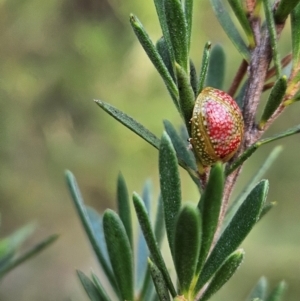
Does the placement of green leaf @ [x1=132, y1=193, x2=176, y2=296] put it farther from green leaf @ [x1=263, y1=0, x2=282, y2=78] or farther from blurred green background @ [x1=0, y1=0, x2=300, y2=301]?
blurred green background @ [x1=0, y1=0, x2=300, y2=301]

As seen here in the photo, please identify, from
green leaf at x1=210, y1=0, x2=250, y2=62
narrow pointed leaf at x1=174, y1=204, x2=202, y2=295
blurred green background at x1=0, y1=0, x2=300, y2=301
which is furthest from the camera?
blurred green background at x1=0, y1=0, x2=300, y2=301

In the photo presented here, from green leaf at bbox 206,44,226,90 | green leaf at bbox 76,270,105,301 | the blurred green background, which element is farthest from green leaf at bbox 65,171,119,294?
the blurred green background

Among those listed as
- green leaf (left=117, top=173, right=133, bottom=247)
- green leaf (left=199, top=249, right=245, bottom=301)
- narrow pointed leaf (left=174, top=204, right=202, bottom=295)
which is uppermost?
green leaf (left=117, top=173, right=133, bottom=247)

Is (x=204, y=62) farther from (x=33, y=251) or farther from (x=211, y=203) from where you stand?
(x=33, y=251)

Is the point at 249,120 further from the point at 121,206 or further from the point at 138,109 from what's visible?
the point at 138,109

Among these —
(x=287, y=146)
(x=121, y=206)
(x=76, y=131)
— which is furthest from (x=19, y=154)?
(x=121, y=206)

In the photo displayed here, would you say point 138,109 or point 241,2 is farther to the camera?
point 138,109

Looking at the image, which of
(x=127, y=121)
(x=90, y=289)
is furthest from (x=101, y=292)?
(x=127, y=121)

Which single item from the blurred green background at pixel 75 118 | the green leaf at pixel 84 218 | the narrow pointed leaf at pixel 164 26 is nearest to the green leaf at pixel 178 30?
the narrow pointed leaf at pixel 164 26
